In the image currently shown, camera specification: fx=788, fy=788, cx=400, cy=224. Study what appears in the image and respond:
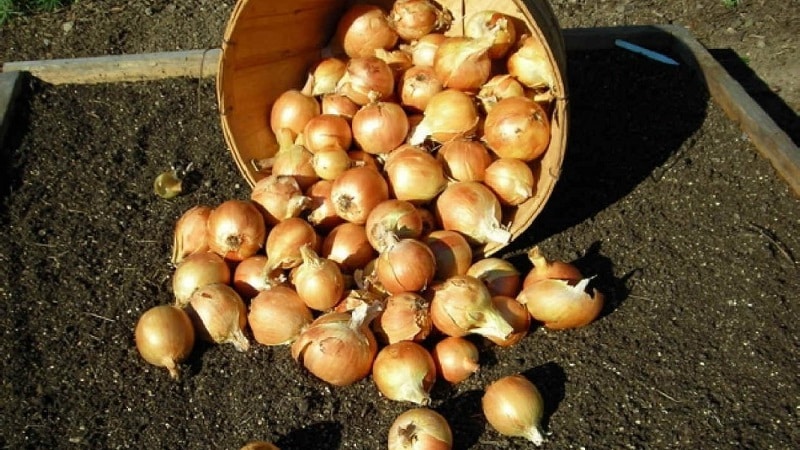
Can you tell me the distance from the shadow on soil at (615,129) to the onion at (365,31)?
820mm

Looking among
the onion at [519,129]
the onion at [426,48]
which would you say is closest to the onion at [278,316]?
the onion at [519,129]

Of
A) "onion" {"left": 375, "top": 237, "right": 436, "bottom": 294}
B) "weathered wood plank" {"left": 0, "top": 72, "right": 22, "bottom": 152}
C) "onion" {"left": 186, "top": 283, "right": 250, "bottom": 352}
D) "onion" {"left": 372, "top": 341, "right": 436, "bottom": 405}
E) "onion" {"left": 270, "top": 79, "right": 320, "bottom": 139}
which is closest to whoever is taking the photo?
"onion" {"left": 372, "top": 341, "right": 436, "bottom": 405}

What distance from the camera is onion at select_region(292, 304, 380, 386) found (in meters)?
2.11

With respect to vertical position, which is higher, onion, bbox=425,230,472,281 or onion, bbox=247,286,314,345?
onion, bbox=425,230,472,281

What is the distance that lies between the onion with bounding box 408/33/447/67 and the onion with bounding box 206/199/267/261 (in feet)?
2.70

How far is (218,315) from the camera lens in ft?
7.51

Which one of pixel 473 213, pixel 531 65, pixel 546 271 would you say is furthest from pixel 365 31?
pixel 546 271

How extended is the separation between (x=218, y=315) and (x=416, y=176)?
73 centimetres

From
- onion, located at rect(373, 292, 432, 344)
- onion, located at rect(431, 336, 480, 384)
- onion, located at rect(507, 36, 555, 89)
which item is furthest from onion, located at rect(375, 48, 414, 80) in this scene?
onion, located at rect(431, 336, 480, 384)

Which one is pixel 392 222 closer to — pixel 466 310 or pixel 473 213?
pixel 473 213

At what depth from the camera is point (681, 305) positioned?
94.2 inches

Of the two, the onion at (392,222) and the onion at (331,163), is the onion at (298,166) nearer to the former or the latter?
the onion at (331,163)

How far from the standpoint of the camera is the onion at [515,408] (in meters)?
2.01

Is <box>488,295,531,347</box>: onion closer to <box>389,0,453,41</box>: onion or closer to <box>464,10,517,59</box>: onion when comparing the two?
<box>464,10,517,59</box>: onion
